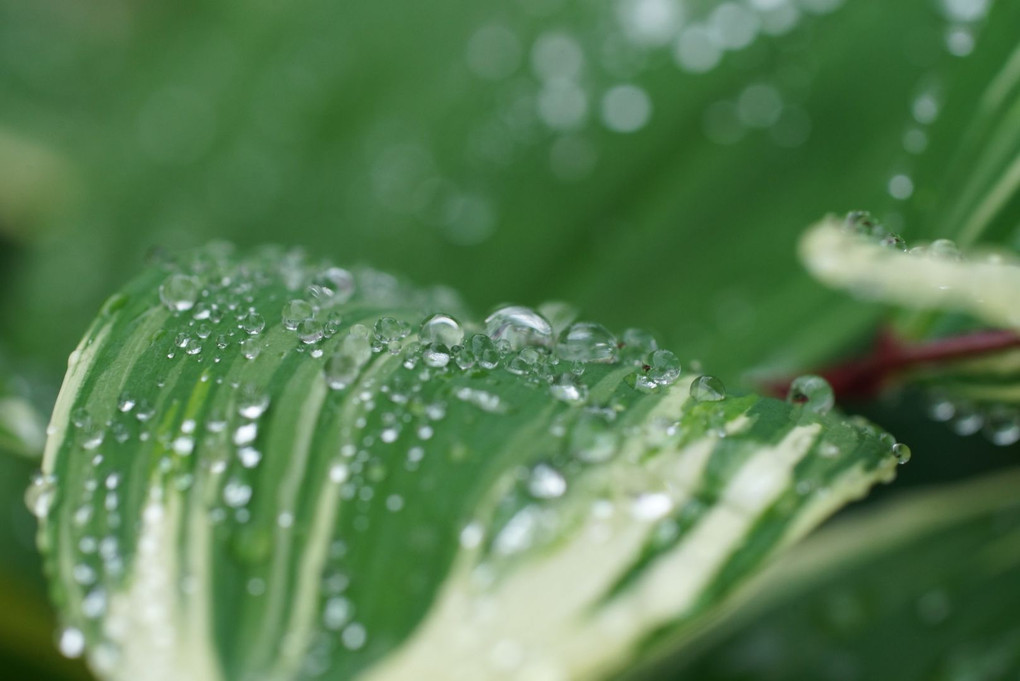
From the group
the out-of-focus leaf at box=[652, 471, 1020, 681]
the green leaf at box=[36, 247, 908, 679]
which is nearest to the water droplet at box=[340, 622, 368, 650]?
the green leaf at box=[36, 247, 908, 679]

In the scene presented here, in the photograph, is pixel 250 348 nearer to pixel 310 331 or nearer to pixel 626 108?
pixel 310 331

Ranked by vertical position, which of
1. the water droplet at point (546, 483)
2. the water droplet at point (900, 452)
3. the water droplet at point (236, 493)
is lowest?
the water droplet at point (546, 483)

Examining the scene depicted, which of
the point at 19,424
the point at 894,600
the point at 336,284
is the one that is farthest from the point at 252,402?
the point at 894,600

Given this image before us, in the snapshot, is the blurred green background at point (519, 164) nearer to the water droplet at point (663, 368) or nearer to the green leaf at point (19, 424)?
the green leaf at point (19, 424)

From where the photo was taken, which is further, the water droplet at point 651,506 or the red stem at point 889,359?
the red stem at point 889,359

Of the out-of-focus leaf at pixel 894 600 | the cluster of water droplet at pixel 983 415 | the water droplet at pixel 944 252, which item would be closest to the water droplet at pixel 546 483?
the water droplet at pixel 944 252

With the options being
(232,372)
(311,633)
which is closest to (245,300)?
(232,372)
